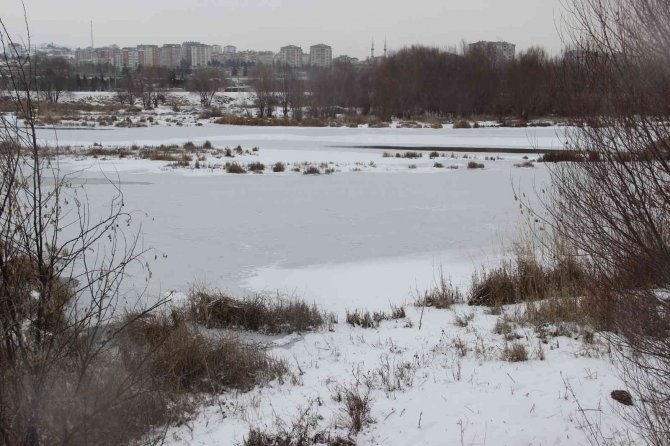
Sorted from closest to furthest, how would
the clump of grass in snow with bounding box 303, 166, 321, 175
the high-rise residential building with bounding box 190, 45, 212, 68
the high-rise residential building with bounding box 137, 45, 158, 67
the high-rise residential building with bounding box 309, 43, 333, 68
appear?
the clump of grass in snow with bounding box 303, 166, 321, 175 → the high-rise residential building with bounding box 137, 45, 158, 67 → the high-rise residential building with bounding box 190, 45, 212, 68 → the high-rise residential building with bounding box 309, 43, 333, 68

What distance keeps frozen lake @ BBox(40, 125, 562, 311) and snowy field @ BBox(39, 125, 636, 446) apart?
4 centimetres

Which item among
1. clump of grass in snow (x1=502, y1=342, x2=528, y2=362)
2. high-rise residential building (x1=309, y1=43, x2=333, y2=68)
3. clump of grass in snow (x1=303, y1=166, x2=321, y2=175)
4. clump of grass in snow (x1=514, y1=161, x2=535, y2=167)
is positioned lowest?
clump of grass in snow (x1=502, y1=342, x2=528, y2=362)

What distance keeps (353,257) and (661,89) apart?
6.06 m

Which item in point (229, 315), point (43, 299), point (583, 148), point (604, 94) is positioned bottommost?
point (229, 315)

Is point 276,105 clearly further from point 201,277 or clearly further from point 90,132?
point 201,277

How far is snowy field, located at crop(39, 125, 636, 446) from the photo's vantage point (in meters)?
4.18

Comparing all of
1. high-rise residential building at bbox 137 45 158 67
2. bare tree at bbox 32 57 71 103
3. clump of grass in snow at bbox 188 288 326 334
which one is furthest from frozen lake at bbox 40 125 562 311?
high-rise residential building at bbox 137 45 158 67

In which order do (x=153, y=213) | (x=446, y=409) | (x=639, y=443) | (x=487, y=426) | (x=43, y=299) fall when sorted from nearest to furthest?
(x=43, y=299)
(x=639, y=443)
(x=487, y=426)
(x=446, y=409)
(x=153, y=213)

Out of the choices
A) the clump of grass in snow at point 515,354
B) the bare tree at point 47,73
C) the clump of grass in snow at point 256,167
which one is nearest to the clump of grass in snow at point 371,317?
the clump of grass in snow at point 515,354

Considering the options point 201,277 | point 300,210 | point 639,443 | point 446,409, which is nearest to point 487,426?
point 446,409

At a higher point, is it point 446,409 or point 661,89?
point 661,89

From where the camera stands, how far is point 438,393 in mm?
4559

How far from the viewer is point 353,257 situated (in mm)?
9289

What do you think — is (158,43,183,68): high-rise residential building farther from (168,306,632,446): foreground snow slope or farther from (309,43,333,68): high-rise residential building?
(168,306,632,446): foreground snow slope
